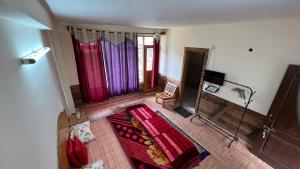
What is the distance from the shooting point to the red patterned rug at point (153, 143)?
7.86 ft

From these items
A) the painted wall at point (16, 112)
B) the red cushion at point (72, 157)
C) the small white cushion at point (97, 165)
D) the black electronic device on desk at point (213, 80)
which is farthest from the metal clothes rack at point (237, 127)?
the painted wall at point (16, 112)

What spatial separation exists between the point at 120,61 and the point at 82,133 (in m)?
2.47

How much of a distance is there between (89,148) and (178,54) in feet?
12.0

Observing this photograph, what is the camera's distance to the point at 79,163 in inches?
88.8

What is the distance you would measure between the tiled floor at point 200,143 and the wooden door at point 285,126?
1.07 feet

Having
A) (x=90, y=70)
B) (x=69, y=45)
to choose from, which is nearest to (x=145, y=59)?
(x=90, y=70)

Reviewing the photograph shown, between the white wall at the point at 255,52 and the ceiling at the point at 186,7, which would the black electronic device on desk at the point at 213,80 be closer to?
the white wall at the point at 255,52

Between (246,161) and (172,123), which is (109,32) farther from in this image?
(246,161)

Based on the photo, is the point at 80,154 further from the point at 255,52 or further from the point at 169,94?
the point at 255,52

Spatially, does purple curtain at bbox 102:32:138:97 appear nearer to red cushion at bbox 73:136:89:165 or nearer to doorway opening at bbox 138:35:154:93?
doorway opening at bbox 138:35:154:93

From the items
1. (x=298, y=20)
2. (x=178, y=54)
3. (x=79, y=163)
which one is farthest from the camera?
(x=178, y=54)

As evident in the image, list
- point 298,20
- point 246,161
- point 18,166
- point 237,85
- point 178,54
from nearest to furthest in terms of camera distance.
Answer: point 18,166, point 298,20, point 246,161, point 237,85, point 178,54

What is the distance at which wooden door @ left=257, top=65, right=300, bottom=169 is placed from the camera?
2107 millimetres

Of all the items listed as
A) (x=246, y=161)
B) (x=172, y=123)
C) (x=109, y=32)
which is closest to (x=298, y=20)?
(x=246, y=161)
